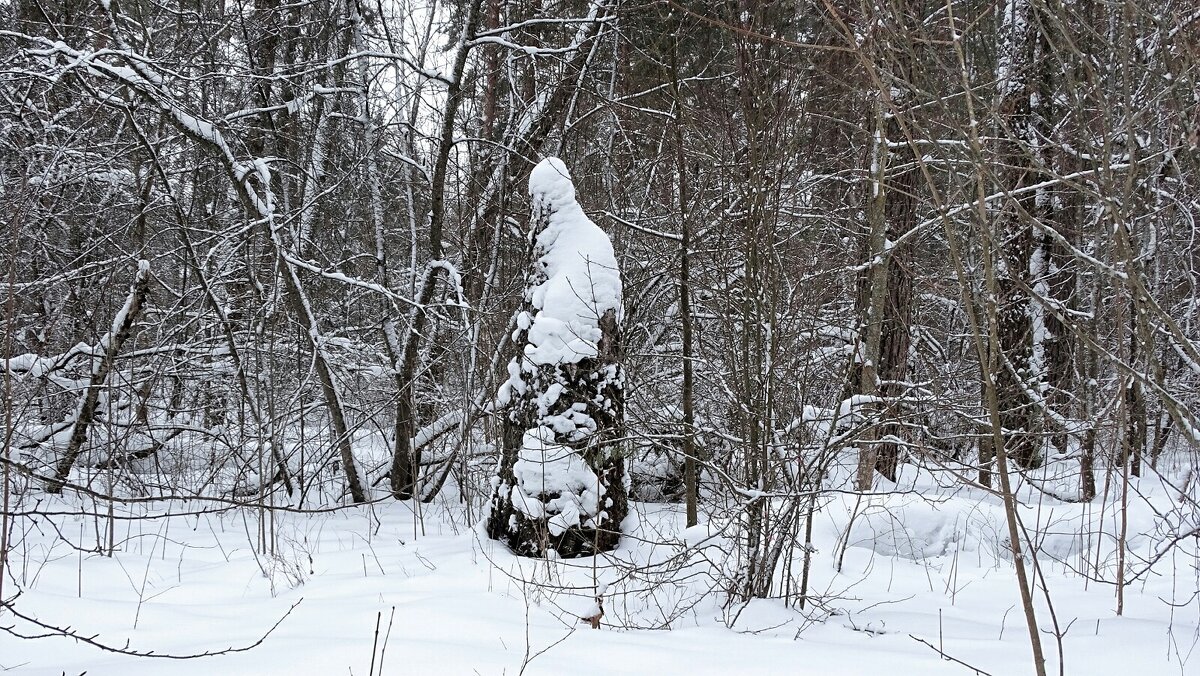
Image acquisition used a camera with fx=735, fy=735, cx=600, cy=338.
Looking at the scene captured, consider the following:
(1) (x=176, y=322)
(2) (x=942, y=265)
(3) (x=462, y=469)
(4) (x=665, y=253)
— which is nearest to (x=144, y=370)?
(1) (x=176, y=322)

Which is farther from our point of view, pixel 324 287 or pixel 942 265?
pixel 942 265

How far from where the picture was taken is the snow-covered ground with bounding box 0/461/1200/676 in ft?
8.28

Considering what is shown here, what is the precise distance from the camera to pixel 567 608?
131 inches

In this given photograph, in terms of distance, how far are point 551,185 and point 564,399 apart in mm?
1379

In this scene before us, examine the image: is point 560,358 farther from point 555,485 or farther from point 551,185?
point 551,185

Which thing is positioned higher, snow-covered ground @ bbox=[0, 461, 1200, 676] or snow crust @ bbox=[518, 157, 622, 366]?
snow crust @ bbox=[518, 157, 622, 366]

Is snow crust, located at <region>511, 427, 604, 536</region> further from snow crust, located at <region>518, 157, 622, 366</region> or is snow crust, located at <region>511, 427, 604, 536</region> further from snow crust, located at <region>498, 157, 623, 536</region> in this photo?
snow crust, located at <region>518, 157, 622, 366</region>

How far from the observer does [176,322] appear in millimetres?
6535

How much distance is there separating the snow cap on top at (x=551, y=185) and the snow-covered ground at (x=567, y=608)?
2167 millimetres

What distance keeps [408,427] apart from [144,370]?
2.09m

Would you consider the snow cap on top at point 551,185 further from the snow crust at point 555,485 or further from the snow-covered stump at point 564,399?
the snow crust at point 555,485

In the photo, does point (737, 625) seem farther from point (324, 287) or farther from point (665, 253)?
point (324, 287)

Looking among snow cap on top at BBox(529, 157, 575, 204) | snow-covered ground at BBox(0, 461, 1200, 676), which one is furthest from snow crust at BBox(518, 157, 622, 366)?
snow-covered ground at BBox(0, 461, 1200, 676)

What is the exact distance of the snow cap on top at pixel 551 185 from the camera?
4.66m
